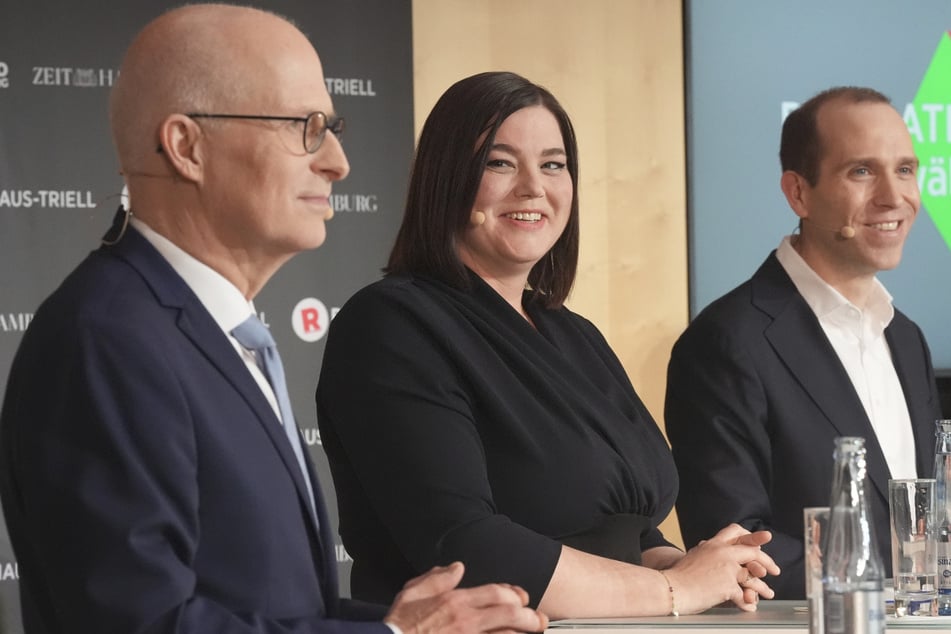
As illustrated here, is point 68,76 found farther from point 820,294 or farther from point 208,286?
point 208,286

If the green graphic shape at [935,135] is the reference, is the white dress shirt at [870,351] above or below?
below

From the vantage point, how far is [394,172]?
468cm

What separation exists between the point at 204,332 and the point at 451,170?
0.94 m

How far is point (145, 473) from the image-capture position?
1540 mm

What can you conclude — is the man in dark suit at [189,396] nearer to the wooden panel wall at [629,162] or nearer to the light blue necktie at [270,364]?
the light blue necktie at [270,364]

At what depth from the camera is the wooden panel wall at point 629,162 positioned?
195 inches

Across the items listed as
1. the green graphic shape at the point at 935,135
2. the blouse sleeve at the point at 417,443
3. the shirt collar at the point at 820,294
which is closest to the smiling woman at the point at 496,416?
the blouse sleeve at the point at 417,443

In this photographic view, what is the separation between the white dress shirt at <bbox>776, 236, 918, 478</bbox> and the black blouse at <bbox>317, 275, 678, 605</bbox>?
2.98 feet

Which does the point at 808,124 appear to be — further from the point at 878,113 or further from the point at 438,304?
the point at 438,304

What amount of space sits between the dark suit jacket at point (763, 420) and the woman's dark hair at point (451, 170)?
84 centimetres

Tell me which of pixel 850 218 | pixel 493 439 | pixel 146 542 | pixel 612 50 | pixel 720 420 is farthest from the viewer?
pixel 612 50

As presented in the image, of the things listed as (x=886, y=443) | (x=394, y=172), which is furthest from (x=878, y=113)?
(x=394, y=172)

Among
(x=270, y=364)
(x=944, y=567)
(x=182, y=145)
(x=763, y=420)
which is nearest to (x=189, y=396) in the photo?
(x=270, y=364)

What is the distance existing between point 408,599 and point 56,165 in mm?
3056
